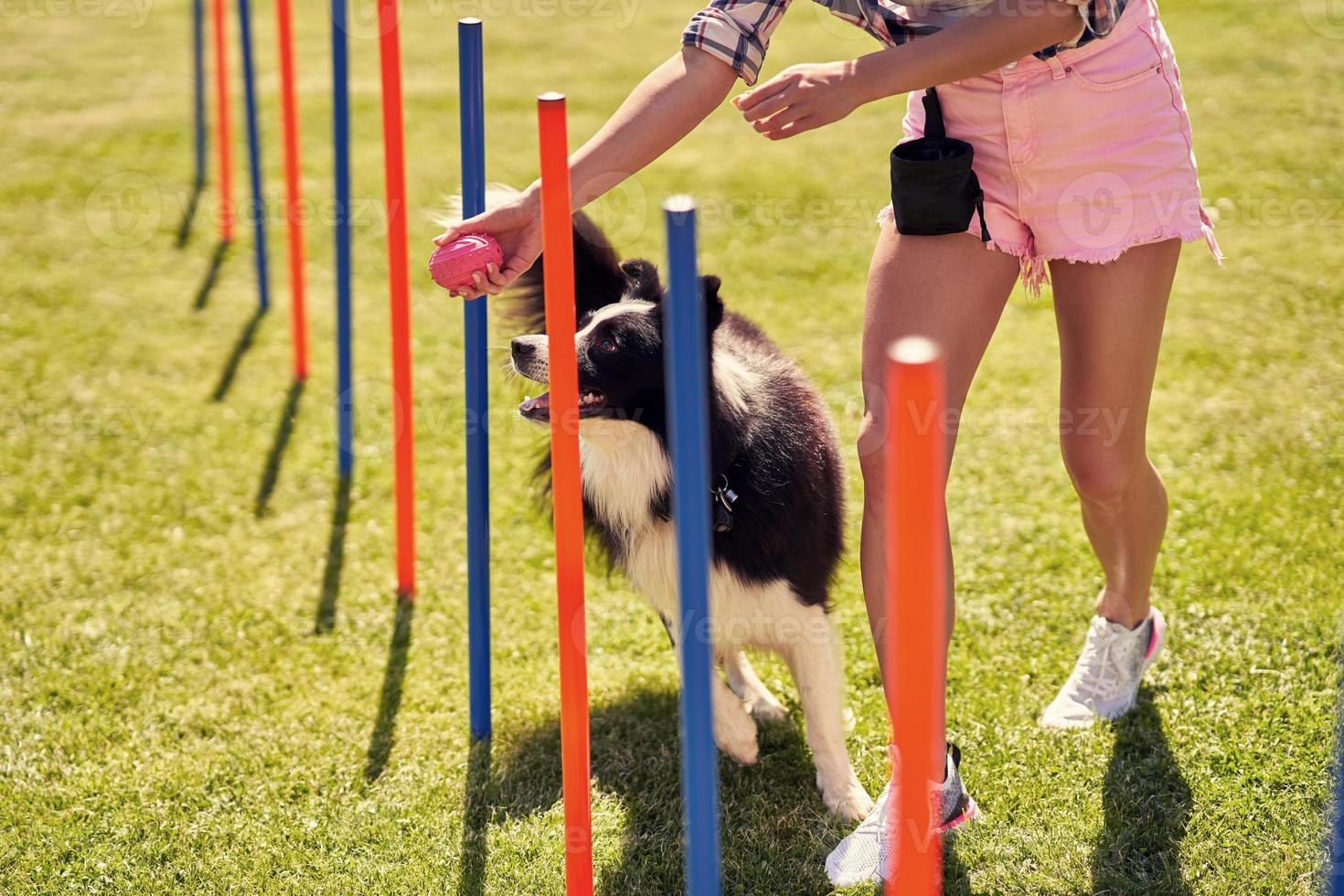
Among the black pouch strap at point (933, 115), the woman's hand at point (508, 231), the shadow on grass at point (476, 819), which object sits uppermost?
the black pouch strap at point (933, 115)

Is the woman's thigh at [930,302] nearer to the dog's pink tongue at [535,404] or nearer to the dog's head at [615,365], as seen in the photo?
the dog's head at [615,365]

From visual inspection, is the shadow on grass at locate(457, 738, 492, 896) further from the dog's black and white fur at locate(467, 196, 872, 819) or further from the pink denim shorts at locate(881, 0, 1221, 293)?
the pink denim shorts at locate(881, 0, 1221, 293)

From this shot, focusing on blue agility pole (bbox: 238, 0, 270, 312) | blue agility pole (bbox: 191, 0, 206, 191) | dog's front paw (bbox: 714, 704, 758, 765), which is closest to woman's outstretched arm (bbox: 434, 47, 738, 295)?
dog's front paw (bbox: 714, 704, 758, 765)

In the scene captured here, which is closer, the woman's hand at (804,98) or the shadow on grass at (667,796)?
the woman's hand at (804,98)

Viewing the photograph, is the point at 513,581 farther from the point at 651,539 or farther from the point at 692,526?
the point at 692,526

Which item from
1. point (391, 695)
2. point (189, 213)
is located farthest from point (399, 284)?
point (189, 213)

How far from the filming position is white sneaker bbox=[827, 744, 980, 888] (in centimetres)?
259

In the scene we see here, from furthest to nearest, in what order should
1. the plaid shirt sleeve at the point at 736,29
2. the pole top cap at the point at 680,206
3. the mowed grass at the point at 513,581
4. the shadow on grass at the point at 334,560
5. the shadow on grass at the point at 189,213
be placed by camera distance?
the shadow on grass at the point at 189,213
the shadow on grass at the point at 334,560
the mowed grass at the point at 513,581
the plaid shirt sleeve at the point at 736,29
the pole top cap at the point at 680,206

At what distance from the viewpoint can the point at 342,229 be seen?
4160mm

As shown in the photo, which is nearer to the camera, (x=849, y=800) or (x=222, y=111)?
(x=849, y=800)

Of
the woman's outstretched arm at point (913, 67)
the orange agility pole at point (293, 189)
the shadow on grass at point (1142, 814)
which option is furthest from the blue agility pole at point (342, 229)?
the shadow on grass at point (1142, 814)

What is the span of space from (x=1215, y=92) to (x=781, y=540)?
593 cm

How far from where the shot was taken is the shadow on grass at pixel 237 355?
5055 mm

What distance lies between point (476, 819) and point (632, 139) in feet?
5.15
